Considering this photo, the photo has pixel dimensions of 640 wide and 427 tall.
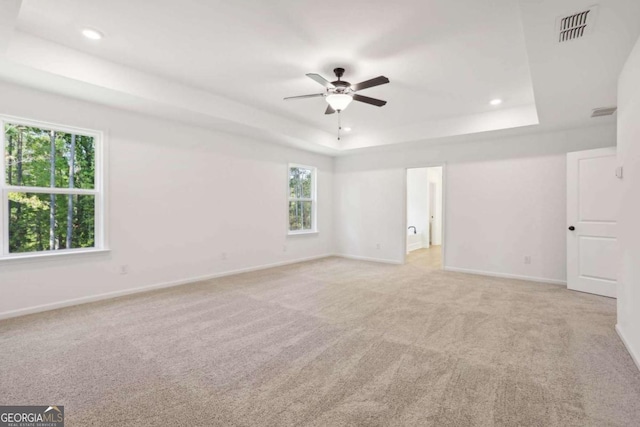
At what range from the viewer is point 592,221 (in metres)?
4.12

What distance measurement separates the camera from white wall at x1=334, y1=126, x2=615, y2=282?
4.73m

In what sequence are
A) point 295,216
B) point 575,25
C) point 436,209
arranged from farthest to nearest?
point 436,209, point 295,216, point 575,25

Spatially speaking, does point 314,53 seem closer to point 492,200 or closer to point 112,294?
point 112,294

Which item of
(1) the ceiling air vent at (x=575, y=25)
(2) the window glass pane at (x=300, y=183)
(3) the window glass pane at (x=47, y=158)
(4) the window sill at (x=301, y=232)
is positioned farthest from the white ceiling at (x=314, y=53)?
(4) the window sill at (x=301, y=232)

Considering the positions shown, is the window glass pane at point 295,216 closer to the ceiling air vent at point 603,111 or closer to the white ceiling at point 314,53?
the white ceiling at point 314,53

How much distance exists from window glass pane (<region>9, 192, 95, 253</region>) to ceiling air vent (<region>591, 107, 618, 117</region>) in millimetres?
6564

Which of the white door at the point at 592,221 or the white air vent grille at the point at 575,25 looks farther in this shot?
the white door at the point at 592,221

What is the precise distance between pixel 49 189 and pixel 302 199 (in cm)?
428

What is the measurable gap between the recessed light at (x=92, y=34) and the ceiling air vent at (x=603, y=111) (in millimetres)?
5613

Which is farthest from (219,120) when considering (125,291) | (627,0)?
(627,0)

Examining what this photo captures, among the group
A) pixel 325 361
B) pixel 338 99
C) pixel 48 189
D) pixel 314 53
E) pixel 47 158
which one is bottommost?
pixel 325 361

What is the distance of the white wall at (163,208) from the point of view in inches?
132

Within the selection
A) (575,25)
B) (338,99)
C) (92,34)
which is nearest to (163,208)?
(92,34)

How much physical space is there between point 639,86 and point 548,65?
0.65 m
